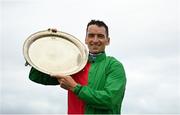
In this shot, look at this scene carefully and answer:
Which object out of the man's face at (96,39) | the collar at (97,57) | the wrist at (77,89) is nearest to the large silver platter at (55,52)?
the collar at (97,57)

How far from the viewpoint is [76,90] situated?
5.07 m

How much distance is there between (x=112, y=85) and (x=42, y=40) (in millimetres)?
1255

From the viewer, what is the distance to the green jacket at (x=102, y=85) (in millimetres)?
5062

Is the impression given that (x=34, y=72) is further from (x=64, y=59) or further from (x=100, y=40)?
(x=100, y=40)

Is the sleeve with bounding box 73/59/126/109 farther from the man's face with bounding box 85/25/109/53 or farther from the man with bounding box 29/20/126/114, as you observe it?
the man's face with bounding box 85/25/109/53

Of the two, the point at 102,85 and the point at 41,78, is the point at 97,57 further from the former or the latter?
the point at 41,78

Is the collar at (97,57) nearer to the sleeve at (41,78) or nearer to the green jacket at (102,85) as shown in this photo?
the green jacket at (102,85)

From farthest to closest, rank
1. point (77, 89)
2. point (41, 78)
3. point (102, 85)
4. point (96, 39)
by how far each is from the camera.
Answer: point (41, 78)
point (96, 39)
point (102, 85)
point (77, 89)

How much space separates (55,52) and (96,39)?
0.65m

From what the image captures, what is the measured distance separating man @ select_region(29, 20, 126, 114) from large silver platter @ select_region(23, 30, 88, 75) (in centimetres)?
12

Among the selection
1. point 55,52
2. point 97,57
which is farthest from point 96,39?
point 55,52

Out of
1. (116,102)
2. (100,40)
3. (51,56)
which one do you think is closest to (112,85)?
(116,102)

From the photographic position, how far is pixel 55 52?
5.72m

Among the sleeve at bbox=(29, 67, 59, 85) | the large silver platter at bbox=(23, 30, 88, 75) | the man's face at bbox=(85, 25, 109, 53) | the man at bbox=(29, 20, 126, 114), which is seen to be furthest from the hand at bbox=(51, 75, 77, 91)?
the man's face at bbox=(85, 25, 109, 53)
